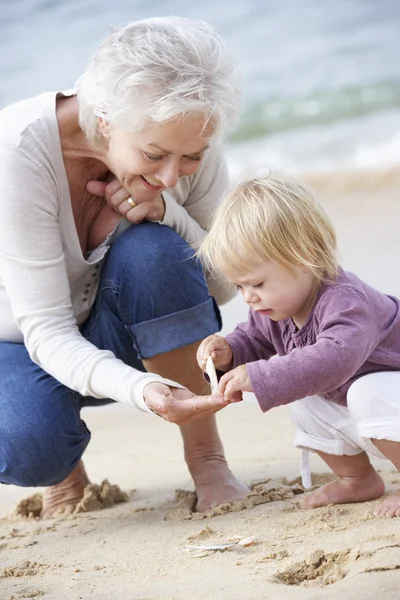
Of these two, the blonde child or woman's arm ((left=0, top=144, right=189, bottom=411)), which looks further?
woman's arm ((left=0, top=144, right=189, bottom=411))

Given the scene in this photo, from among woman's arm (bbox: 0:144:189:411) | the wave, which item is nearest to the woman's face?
woman's arm (bbox: 0:144:189:411)

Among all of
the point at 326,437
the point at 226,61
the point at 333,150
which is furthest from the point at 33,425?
the point at 333,150

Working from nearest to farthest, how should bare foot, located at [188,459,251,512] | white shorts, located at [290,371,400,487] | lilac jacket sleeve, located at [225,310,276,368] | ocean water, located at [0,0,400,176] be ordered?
white shorts, located at [290,371,400,487] < lilac jacket sleeve, located at [225,310,276,368] < bare foot, located at [188,459,251,512] < ocean water, located at [0,0,400,176]

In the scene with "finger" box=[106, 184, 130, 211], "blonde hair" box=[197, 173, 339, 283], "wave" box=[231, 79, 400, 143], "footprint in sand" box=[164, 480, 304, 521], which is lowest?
"footprint in sand" box=[164, 480, 304, 521]

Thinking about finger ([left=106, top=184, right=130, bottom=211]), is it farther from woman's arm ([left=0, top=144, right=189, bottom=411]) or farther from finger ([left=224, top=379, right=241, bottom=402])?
finger ([left=224, top=379, right=241, bottom=402])

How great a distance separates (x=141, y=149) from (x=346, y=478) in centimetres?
99

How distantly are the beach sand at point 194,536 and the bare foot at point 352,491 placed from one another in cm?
6

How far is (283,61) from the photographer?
10172mm

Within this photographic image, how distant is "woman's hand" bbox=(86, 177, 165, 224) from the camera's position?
2.51 metres

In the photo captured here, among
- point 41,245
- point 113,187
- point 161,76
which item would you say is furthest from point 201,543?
point 161,76

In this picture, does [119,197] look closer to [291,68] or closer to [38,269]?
[38,269]

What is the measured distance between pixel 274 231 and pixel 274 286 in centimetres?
13

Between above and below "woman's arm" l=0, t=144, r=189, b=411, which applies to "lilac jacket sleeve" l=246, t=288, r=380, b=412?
below

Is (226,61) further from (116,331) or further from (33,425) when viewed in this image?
(33,425)
